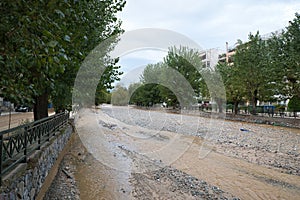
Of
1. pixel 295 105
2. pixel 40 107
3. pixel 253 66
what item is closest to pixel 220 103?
pixel 253 66

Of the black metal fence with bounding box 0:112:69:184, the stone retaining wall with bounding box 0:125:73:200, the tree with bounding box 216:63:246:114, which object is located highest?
the tree with bounding box 216:63:246:114

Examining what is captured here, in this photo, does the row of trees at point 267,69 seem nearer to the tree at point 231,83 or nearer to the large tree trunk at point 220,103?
the tree at point 231,83

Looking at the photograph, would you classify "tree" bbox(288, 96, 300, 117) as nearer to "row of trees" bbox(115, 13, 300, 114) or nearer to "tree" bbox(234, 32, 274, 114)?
"row of trees" bbox(115, 13, 300, 114)

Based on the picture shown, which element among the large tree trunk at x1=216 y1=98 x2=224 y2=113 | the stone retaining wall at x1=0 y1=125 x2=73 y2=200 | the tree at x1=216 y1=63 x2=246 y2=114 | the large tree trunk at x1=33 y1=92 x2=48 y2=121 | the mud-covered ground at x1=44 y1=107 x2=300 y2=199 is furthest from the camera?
the large tree trunk at x1=216 y1=98 x2=224 y2=113

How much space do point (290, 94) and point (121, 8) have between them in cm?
1646

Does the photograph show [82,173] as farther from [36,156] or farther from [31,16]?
[31,16]

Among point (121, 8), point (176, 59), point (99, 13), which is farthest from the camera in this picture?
point (176, 59)

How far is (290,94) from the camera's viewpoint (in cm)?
1884

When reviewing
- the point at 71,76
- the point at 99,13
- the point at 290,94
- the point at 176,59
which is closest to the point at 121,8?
the point at 99,13

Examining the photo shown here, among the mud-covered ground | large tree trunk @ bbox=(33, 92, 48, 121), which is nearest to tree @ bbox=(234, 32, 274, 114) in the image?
the mud-covered ground

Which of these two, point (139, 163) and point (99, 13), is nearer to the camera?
point (99, 13)

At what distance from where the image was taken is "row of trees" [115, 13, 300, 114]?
17.7m

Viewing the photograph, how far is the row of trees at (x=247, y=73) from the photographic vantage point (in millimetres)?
17734

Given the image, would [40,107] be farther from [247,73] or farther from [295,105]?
[295,105]
